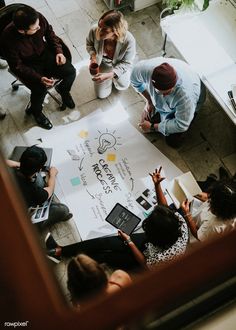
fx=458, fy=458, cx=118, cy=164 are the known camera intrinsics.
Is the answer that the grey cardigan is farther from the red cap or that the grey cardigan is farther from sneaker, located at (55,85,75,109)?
the red cap

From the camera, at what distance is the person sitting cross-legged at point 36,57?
292 cm

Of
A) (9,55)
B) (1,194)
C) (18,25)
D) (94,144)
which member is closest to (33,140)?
(94,144)

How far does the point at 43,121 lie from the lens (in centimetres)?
348

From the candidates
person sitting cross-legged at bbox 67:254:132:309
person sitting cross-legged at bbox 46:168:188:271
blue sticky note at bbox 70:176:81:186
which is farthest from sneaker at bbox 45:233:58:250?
person sitting cross-legged at bbox 67:254:132:309

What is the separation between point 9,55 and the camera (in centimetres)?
307

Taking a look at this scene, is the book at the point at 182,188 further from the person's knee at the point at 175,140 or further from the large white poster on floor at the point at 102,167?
the person's knee at the point at 175,140

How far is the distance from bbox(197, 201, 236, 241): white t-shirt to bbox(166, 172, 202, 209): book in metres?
0.36

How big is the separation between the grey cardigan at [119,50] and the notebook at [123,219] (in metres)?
0.99

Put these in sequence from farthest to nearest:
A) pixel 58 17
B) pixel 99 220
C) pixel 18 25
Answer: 1. pixel 58 17
2. pixel 99 220
3. pixel 18 25

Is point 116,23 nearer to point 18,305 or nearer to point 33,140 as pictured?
point 33,140

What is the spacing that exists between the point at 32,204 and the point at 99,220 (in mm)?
496

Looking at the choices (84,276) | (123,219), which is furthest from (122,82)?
(84,276)

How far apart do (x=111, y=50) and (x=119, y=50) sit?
6 cm

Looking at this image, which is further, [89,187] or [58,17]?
[58,17]
